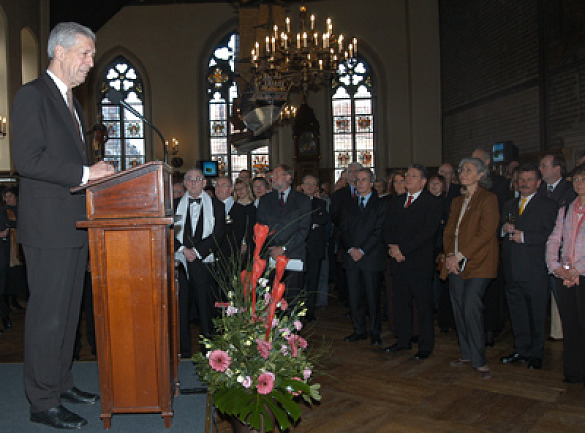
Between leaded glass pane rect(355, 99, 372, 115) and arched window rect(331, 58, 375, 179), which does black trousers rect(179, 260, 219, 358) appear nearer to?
arched window rect(331, 58, 375, 179)

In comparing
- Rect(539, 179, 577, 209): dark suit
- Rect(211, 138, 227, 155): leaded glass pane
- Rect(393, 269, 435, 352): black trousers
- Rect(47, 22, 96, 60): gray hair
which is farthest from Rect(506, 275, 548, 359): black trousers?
Rect(211, 138, 227, 155): leaded glass pane

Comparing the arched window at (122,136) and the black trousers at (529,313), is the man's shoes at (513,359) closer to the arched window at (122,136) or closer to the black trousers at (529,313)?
the black trousers at (529,313)

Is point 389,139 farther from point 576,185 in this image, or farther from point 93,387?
point 93,387

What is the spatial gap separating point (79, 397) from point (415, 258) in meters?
2.73

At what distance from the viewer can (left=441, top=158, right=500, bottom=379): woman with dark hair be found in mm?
3885

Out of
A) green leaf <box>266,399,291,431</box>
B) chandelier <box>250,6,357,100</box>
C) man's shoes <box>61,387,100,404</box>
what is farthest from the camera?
chandelier <box>250,6,357,100</box>

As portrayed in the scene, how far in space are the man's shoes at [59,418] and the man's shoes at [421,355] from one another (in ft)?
8.93

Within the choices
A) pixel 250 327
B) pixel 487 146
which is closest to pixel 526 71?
pixel 487 146

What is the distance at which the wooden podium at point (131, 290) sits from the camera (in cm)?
230

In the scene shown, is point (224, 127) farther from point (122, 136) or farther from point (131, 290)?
point (131, 290)

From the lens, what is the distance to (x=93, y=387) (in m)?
2.93

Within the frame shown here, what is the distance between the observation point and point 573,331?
370cm

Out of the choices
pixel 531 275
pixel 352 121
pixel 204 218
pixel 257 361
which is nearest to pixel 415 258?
pixel 531 275

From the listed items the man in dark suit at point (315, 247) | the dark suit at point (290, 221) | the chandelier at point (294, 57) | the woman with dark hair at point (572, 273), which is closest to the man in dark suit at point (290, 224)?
the dark suit at point (290, 221)
